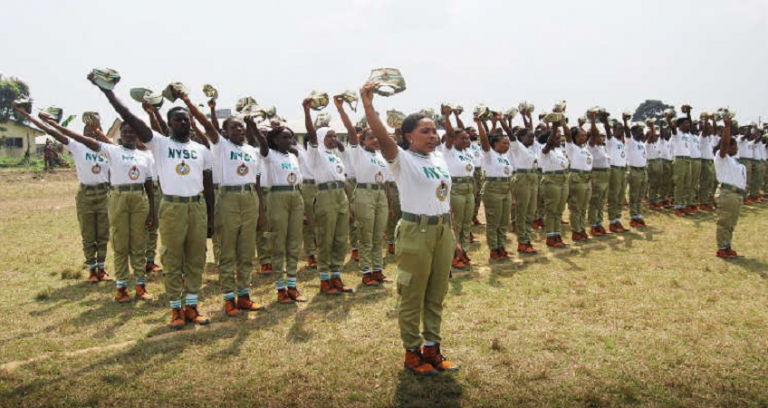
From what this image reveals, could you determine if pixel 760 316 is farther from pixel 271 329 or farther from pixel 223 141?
pixel 223 141

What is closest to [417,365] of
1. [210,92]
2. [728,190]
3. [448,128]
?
[210,92]

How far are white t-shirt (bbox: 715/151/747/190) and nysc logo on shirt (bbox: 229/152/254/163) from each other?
9250mm

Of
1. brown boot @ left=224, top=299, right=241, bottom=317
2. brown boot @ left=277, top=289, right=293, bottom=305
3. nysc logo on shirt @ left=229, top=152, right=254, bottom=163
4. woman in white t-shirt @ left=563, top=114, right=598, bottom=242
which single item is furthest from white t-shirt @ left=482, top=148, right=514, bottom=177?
brown boot @ left=224, top=299, right=241, bottom=317

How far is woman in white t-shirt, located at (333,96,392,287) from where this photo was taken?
26.9ft

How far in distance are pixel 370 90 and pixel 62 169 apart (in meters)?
35.9

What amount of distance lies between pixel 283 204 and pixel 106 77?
109 inches

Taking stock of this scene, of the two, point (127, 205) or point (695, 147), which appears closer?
point (127, 205)

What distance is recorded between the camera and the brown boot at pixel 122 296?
7.41m

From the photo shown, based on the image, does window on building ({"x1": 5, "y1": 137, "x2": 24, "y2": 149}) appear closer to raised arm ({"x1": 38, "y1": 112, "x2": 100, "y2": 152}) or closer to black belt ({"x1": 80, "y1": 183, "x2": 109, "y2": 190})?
black belt ({"x1": 80, "y1": 183, "x2": 109, "y2": 190})

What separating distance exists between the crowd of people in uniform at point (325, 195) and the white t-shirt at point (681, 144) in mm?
2669

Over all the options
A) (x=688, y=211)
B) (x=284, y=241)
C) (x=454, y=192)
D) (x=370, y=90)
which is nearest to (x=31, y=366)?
(x=284, y=241)

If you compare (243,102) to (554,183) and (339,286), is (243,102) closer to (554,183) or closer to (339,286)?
(339,286)

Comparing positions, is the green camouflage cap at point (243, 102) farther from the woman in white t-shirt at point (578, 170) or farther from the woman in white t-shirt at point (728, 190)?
the woman in white t-shirt at point (728, 190)

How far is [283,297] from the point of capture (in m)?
7.30
